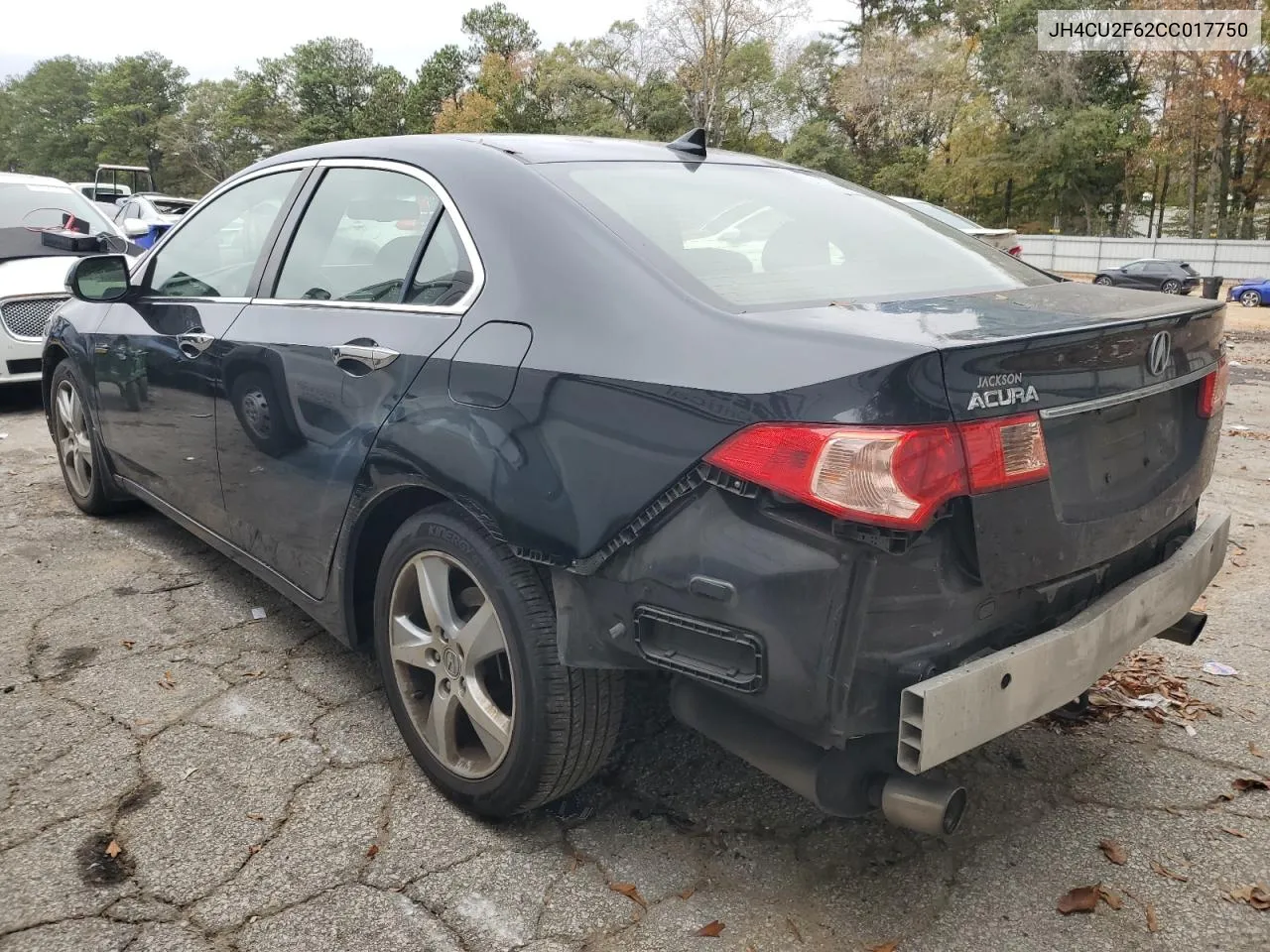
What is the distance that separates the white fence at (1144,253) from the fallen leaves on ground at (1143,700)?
107 ft

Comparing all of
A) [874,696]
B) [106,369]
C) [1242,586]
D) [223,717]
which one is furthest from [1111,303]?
[106,369]


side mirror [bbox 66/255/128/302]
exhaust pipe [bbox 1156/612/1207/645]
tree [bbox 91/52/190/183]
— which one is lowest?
exhaust pipe [bbox 1156/612/1207/645]

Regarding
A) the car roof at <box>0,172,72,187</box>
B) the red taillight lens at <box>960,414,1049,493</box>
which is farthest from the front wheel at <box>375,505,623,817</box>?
the car roof at <box>0,172,72,187</box>

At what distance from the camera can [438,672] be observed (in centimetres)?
244

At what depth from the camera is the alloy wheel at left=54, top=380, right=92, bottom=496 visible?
4570 mm

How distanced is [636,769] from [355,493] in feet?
3.49

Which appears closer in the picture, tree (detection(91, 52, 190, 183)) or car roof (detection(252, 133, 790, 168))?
car roof (detection(252, 133, 790, 168))

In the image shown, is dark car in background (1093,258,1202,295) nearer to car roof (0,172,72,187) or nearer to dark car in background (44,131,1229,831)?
car roof (0,172,72,187)

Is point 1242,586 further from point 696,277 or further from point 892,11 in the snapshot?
point 892,11

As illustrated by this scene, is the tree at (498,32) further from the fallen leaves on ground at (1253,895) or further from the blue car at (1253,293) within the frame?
the fallen leaves on ground at (1253,895)

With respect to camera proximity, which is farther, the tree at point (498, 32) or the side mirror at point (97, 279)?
the tree at point (498, 32)

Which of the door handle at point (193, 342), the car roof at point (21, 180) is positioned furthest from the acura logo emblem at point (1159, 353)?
the car roof at point (21, 180)

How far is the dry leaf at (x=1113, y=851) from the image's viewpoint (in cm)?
229

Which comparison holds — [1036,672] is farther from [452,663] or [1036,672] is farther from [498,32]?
[498,32]
